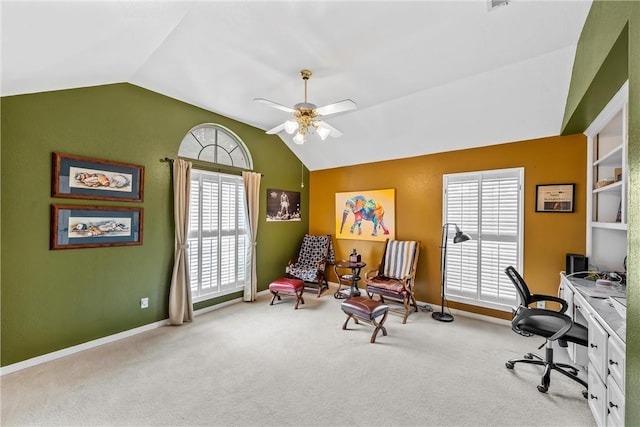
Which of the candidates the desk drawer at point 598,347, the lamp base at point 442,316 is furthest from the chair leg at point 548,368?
the lamp base at point 442,316

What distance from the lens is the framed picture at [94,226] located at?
9.30 ft

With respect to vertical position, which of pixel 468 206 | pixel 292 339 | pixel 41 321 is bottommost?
pixel 292 339

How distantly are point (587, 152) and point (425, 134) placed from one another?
6.32ft

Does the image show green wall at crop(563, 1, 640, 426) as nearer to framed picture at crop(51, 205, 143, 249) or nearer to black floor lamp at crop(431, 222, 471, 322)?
black floor lamp at crop(431, 222, 471, 322)

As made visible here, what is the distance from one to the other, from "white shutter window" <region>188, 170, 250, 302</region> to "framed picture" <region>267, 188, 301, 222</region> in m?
0.63

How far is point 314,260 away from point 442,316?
8.26ft

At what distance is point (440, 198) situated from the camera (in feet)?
14.5

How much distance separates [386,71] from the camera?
3.09 metres

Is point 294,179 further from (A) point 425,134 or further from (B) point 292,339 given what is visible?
(B) point 292,339

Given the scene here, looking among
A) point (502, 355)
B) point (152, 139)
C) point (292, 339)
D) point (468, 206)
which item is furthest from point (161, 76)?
point (502, 355)

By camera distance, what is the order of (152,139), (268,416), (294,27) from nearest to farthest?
(268,416) < (294,27) < (152,139)

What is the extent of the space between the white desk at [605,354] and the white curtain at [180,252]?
4267mm

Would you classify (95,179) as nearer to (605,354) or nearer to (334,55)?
(334,55)

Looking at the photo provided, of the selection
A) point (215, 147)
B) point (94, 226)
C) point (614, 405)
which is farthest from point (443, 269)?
point (94, 226)
